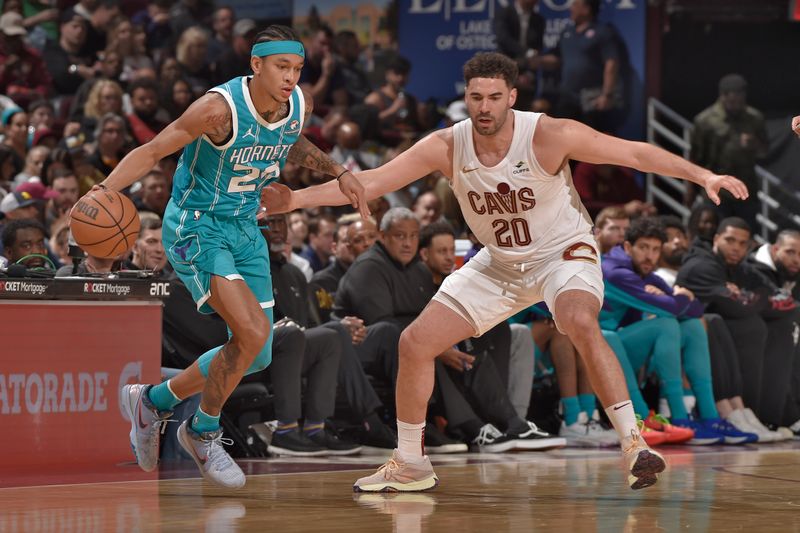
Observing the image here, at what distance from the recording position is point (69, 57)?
14.2 meters

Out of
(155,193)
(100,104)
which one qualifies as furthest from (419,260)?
(100,104)

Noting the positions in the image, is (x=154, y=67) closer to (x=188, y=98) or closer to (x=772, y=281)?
(x=188, y=98)

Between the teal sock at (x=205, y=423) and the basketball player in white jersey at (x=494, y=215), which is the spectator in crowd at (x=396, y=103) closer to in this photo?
the basketball player in white jersey at (x=494, y=215)

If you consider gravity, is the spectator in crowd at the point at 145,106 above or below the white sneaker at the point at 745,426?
above

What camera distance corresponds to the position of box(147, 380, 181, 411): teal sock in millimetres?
6305

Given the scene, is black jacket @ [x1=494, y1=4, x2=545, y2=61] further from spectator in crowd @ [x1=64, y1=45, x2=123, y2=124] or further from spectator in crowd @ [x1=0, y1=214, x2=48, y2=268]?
spectator in crowd @ [x1=0, y1=214, x2=48, y2=268]

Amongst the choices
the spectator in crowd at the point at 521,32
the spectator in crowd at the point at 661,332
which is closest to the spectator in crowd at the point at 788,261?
the spectator in crowd at the point at 661,332

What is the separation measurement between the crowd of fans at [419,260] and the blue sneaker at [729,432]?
0.04ft

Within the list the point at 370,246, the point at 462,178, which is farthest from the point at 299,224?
the point at 462,178

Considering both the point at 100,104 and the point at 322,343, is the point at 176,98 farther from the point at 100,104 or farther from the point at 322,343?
the point at 322,343

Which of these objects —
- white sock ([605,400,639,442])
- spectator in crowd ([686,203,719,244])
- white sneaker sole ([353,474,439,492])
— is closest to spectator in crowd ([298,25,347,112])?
spectator in crowd ([686,203,719,244])

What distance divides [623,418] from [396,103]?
9310 mm

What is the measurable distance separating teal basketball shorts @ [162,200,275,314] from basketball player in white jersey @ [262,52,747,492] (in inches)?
9.0

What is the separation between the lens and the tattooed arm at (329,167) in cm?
607
